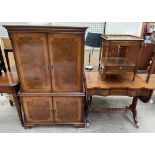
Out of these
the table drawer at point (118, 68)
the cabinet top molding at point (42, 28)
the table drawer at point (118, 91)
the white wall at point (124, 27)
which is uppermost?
the cabinet top molding at point (42, 28)

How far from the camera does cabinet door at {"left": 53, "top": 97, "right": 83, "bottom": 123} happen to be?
2201 mm

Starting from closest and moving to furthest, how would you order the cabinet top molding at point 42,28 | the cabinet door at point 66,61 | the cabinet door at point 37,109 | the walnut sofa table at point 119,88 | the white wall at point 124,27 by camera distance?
the cabinet top molding at point 42,28 → the cabinet door at point 66,61 → the walnut sofa table at point 119,88 → the cabinet door at point 37,109 → the white wall at point 124,27

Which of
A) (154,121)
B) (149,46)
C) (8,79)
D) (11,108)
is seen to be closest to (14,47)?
(8,79)

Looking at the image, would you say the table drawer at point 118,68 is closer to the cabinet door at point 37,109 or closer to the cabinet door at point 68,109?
the cabinet door at point 68,109

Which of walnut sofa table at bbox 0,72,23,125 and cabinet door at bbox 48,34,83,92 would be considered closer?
cabinet door at bbox 48,34,83,92

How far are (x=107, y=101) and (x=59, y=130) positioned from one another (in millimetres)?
1237

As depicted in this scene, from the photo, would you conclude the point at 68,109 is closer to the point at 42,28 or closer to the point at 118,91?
the point at 118,91

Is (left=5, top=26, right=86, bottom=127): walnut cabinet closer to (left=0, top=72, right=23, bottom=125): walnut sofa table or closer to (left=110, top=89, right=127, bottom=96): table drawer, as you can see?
(left=0, top=72, right=23, bottom=125): walnut sofa table

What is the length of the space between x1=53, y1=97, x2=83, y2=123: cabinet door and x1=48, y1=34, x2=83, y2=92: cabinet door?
0.54 ft

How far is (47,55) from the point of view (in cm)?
188

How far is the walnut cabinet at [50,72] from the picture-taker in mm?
1765

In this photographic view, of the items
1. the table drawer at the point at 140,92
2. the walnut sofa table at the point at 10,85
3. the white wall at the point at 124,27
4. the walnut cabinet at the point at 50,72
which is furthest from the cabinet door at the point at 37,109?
the white wall at the point at 124,27

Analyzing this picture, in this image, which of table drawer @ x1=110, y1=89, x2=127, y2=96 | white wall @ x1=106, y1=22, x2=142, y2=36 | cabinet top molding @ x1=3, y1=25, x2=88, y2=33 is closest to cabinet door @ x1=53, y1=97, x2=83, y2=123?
table drawer @ x1=110, y1=89, x2=127, y2=96

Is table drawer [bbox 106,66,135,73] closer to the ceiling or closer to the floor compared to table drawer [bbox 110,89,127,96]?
closer to the ceiling
